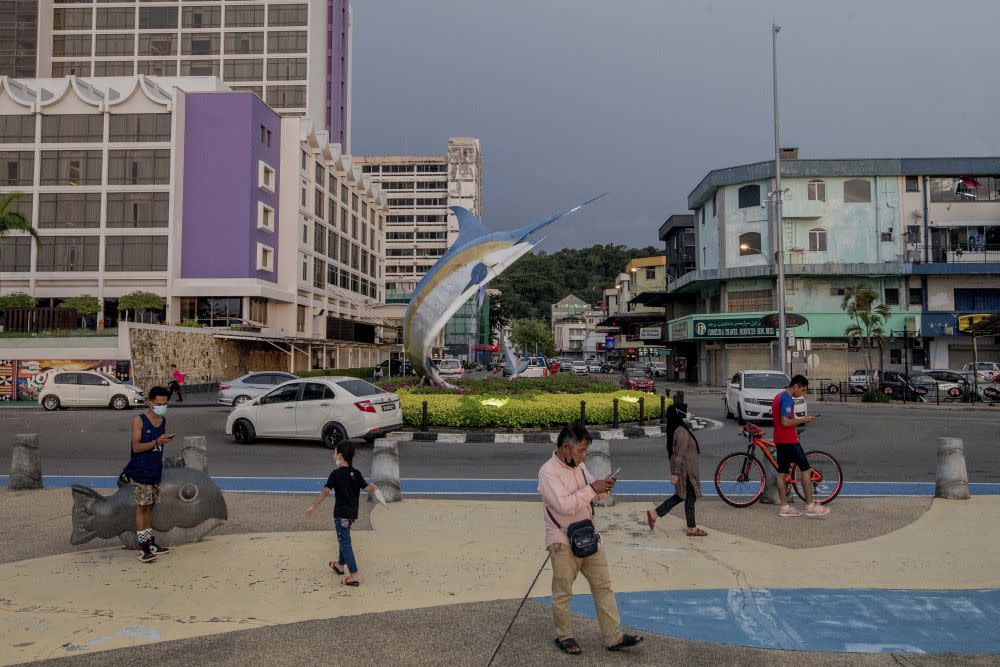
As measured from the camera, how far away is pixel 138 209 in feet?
135

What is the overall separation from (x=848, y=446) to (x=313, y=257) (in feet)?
136

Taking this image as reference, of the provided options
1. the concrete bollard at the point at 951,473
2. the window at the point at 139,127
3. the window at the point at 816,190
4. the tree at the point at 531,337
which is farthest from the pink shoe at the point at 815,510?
the tree at the point at 531,337

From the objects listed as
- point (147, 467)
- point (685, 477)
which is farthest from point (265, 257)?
point (685, 477)

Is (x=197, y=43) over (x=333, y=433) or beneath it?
over

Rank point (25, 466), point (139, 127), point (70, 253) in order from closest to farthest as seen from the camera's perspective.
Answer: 1. point (25, 466)
2. point (139, 127)
3. point (70, 253)

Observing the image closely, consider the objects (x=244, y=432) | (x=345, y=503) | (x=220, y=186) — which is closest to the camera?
(x=345, y=503)

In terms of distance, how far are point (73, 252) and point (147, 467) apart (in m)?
42.1

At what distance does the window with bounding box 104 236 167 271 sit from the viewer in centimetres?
4091

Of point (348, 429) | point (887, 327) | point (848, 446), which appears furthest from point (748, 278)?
point (348, 429)

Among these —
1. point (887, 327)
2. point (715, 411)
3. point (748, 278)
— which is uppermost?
point (748, 278)

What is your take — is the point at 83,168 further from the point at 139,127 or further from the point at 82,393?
the point at 82,393

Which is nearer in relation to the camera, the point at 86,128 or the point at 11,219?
the point at 11,219

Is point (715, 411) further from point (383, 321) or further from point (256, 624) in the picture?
point (383, 321)

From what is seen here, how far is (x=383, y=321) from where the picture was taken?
5944 centimetres
